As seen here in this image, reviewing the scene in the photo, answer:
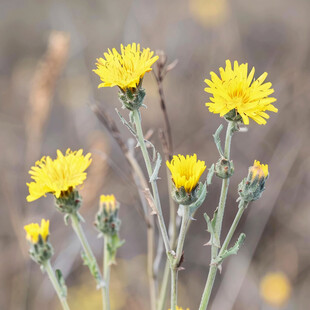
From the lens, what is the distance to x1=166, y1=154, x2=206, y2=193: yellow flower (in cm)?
139

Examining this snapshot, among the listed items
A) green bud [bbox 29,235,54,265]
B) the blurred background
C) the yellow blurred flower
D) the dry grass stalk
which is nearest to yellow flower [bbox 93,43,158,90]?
green bud [bbox 29,235,54,265]

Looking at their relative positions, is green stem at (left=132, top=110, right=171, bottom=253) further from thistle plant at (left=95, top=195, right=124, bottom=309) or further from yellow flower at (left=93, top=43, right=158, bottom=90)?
thistle plant at (left=95, top=195, right=124, bottom=309)

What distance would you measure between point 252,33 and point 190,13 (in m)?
1.03

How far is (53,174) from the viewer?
1602 mm

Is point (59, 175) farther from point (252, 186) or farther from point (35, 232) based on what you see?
point (252, 186)

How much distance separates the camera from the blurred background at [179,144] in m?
3.77

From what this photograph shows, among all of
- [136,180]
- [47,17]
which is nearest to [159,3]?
[47,17]

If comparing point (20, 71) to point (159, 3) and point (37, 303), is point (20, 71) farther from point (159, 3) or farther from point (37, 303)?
point (37, 303)

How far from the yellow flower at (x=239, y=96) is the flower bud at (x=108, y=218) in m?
0.77

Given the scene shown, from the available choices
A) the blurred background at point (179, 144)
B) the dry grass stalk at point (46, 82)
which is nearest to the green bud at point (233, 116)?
the blurred background at point (179, 144)

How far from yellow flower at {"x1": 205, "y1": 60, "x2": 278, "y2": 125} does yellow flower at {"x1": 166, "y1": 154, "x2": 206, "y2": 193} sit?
172 mm

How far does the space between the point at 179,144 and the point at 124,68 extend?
11.3 feet

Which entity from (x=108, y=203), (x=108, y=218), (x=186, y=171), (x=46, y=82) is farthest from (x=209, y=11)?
(x=186, y=171)

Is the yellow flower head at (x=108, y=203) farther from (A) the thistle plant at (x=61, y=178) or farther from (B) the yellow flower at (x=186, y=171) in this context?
(B) the yellow flower at (x=186, y=171)
